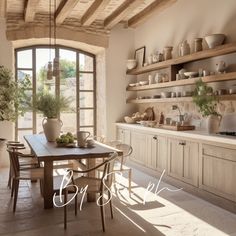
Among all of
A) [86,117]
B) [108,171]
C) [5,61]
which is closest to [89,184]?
[108,171]

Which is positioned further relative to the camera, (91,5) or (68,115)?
(68,115)

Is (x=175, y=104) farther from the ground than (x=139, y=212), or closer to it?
farther from the ground

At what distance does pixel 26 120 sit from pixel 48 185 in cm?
373

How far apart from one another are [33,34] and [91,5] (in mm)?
1394

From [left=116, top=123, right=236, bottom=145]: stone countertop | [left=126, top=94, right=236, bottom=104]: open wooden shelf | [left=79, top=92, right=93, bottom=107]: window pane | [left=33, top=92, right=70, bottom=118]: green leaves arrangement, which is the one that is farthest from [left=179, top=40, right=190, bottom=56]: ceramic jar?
[left=79, top=92, right=93, bottom=107]: window pane

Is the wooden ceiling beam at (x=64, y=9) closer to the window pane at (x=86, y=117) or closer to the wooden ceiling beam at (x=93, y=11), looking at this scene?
the wooden ceiling beam at (x=93, y=11)

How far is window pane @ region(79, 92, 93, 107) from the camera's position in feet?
25.6

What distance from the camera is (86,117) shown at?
25.8 ft

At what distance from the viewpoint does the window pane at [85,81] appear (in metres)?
7.82

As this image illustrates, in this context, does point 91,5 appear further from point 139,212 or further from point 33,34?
point 139,212

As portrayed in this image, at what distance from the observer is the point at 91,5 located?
20.6 feet

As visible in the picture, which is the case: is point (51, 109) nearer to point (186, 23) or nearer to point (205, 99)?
point (205, 99)

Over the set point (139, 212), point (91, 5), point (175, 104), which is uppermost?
point (91, 5)

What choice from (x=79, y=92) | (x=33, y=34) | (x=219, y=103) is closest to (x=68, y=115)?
(x=79, y=92)
